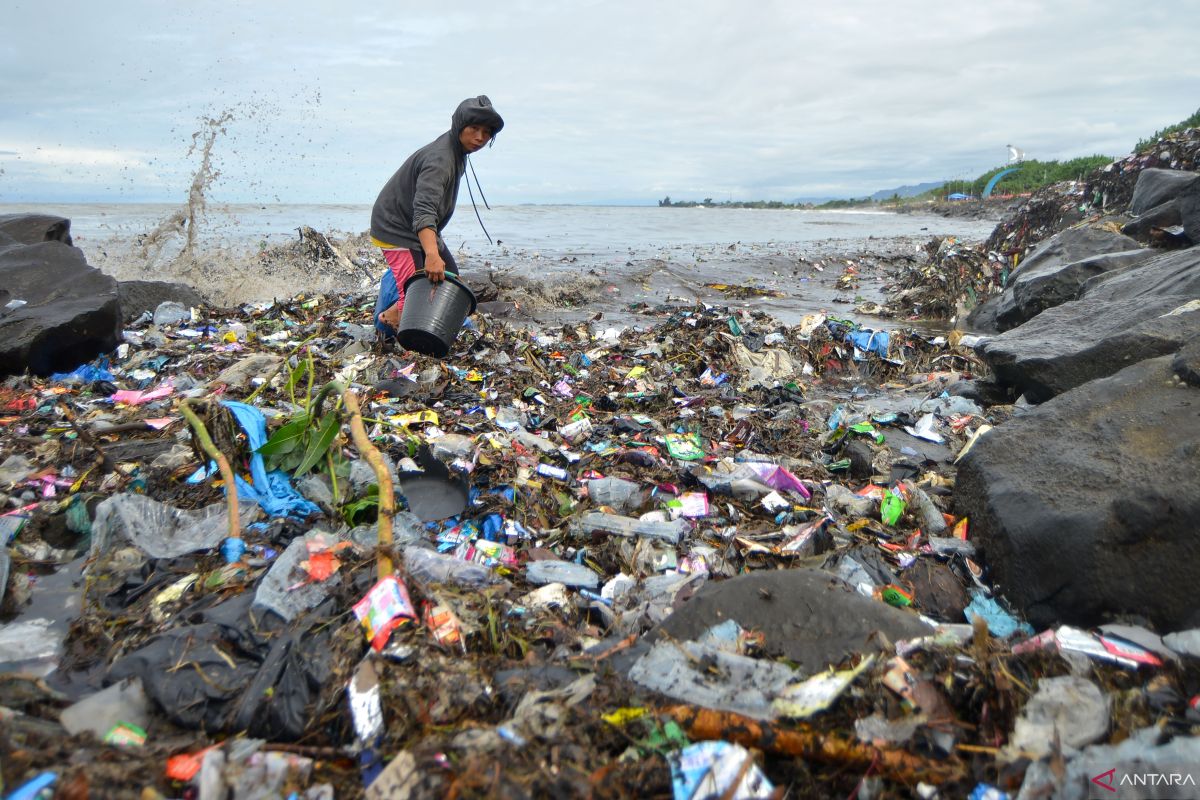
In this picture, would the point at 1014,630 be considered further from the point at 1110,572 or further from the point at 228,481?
the point at 228,481

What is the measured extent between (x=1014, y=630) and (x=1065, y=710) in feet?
2.57

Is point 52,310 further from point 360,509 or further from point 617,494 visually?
point 617,494

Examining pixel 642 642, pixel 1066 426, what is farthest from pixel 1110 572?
pixel 642 642

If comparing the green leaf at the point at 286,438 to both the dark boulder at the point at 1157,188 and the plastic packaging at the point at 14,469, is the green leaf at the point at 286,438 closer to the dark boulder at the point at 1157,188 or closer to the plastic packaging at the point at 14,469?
the plastic packaging at the point at 14,469

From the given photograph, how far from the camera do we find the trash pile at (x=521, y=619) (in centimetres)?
142

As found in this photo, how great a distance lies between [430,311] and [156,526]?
→ 103 inches

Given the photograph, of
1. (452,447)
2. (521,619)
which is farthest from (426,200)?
(521,619)

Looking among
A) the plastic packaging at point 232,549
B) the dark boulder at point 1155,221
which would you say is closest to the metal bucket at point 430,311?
the plastic packaging at point 232,549

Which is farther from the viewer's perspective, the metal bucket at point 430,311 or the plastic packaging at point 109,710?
the metal bucket at point 430,311

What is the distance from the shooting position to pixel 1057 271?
632 cm

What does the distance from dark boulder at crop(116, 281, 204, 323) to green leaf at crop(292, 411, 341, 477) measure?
500 centimetres

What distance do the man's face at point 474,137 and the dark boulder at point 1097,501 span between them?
3653mm

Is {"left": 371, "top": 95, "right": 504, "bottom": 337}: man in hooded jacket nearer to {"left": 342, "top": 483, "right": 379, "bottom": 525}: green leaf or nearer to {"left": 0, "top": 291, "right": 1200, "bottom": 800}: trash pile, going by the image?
{"left": 0, "top": 291, "right": 1200, "bottom": 800}: trash pile

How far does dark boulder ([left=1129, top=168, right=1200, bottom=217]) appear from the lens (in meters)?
7.10
